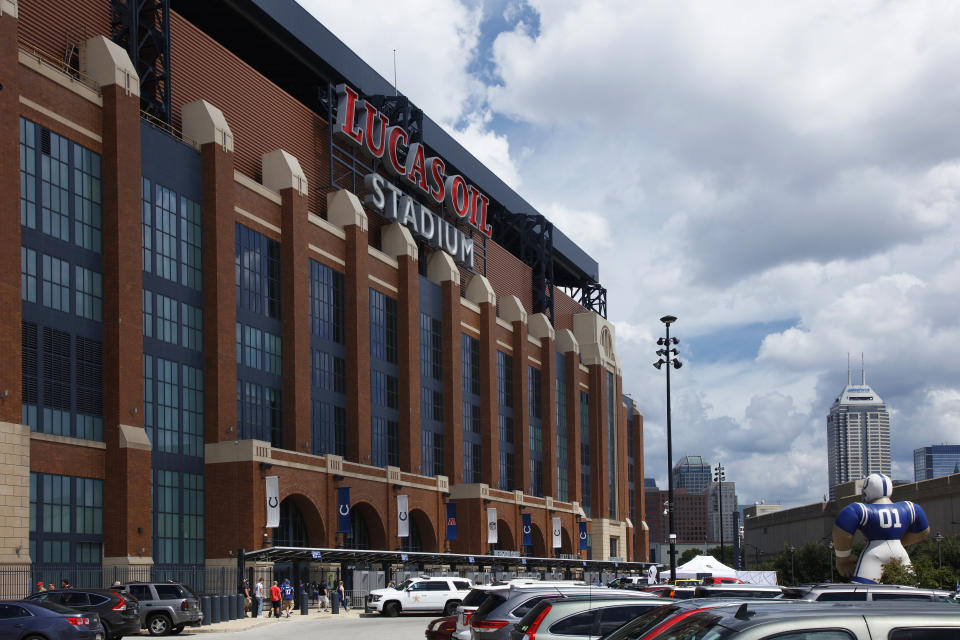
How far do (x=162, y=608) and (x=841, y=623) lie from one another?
99.6 ft

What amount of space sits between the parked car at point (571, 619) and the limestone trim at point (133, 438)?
31.4 m

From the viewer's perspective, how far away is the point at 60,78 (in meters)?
43.3

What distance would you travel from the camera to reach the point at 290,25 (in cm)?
6197

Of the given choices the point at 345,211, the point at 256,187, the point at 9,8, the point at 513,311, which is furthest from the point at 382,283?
the point at 9,8

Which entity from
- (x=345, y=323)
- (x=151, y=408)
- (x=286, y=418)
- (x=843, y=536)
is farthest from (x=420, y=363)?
(x=843, y=536)

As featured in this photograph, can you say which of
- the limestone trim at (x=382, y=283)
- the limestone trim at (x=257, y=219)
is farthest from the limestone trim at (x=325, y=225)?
the limestone trim at (x=382, y=283)

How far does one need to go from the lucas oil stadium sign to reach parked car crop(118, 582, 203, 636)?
36777 millimetres

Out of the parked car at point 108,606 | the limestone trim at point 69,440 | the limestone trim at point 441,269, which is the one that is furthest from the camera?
the limestone trim at point 441,269

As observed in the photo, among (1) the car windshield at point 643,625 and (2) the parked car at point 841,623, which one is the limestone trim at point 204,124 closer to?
(1) the car windshield at point 643,625

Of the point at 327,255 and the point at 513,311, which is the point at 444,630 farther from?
the point at 513,311

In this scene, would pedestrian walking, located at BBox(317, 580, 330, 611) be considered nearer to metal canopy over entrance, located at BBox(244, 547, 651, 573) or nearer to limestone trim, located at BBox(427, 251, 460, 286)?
metal canopy over entrance, located at BBox(244, 547, 651, 573)

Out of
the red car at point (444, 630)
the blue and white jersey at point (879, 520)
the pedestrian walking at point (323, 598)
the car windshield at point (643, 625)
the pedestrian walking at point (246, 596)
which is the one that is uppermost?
the car windshield at point (643, 625)

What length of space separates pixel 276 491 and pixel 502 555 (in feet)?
86.9

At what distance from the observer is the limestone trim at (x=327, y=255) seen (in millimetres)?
60656
